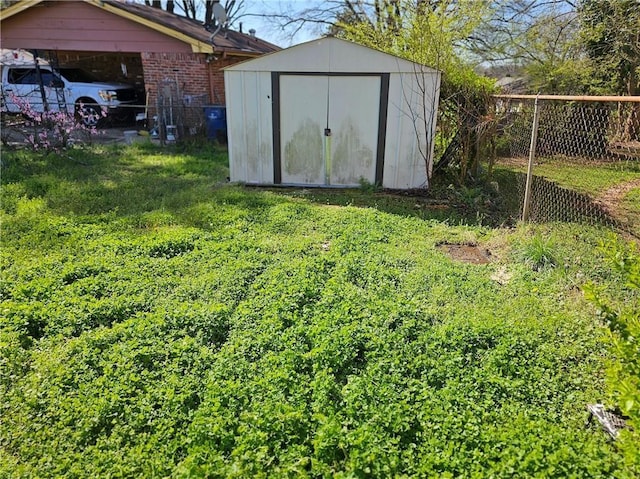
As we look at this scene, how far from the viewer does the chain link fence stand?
5.61 m

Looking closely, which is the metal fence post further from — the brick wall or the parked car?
the parked car

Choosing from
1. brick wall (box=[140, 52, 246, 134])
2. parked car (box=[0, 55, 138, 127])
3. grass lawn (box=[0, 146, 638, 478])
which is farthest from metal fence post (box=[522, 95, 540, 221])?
parked car (box=[0, 55, 138, 127])

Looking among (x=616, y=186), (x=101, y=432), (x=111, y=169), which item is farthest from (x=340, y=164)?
(x=101, y=432)

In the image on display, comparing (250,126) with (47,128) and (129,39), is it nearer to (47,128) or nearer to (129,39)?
(47,128)

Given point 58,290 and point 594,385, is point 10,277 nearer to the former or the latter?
point 58,290

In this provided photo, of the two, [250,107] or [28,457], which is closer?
[28,457]

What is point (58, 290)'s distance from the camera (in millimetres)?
3777

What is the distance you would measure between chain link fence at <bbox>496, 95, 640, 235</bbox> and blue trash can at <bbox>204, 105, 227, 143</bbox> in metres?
7.04

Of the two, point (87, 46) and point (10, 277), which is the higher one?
point (87, 46)

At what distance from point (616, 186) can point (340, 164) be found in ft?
16.7

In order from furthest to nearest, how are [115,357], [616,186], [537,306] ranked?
1. [616,186]
2. [537,306]
3. [115,357]

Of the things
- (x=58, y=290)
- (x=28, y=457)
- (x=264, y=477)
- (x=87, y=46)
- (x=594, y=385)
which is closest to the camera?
(x=264, y=477)

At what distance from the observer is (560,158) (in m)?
10.3

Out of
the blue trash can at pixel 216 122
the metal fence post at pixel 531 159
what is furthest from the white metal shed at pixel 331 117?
the blue trash can at pixel 216 122
